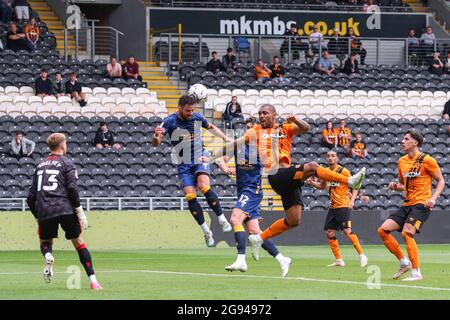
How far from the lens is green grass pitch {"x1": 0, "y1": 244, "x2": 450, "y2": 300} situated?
13.2m

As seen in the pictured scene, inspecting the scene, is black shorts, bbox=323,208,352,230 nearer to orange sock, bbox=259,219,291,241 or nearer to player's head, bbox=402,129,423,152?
player's head, bbox=402,129,423,152

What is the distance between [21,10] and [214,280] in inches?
927

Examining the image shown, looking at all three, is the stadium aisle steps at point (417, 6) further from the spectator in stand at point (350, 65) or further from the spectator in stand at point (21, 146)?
the spectator in stand at point (21, 146)

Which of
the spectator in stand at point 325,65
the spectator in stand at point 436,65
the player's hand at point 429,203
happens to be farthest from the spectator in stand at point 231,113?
the player's hand at point 429,203

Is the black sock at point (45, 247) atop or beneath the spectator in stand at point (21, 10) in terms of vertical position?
beneath

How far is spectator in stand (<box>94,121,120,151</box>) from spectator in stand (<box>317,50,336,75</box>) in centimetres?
1011

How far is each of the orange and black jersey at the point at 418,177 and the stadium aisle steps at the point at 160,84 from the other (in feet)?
66.6

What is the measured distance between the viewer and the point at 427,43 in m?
41.8

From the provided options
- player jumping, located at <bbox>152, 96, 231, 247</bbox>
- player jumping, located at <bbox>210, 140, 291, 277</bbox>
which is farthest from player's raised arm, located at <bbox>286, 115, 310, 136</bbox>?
player jumping, located at <bbox>152, 96, 231, 247</bbox>

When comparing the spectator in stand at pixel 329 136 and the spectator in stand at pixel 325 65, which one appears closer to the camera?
the spectator in stand at pixel 329 136

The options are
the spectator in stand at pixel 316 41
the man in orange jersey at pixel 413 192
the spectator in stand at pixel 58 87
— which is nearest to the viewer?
the man in orange jersey at pixel 413 192

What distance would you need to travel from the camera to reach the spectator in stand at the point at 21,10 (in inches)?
1462

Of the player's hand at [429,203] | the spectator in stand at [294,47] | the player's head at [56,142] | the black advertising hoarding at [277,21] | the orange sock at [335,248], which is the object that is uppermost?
the black advertising hoarding at [277,21]
